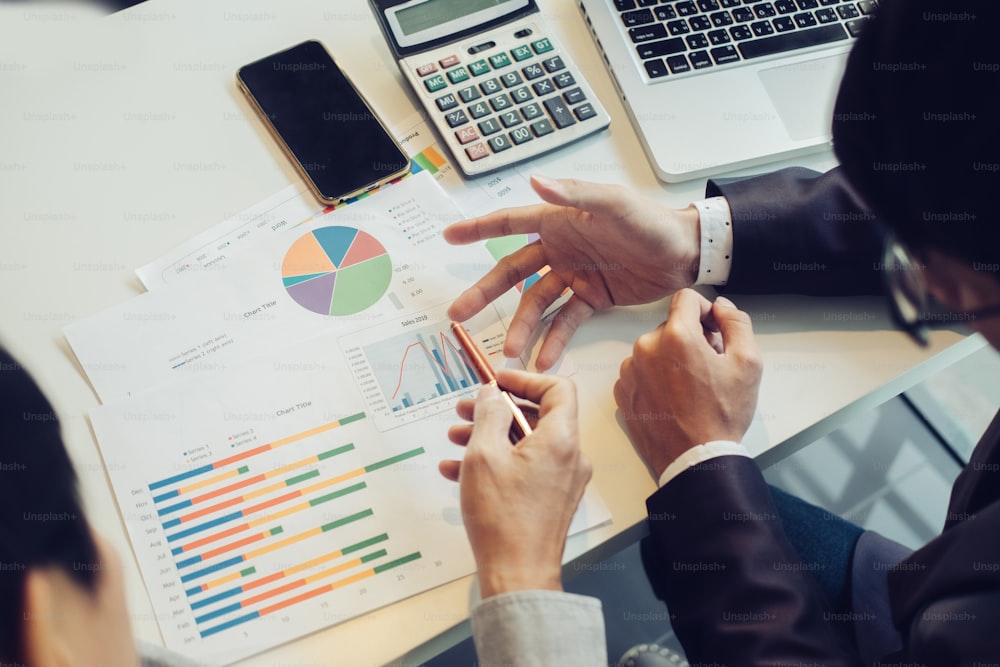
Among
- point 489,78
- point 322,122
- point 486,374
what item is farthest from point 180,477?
point 489,78

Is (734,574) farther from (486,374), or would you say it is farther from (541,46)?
(541,46)

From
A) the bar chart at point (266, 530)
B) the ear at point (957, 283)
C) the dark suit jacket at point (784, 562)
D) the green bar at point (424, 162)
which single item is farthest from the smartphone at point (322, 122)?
the ear at point (957, 283)

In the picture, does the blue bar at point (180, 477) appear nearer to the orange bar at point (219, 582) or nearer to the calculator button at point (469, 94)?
the orange bar at point (219, 582)

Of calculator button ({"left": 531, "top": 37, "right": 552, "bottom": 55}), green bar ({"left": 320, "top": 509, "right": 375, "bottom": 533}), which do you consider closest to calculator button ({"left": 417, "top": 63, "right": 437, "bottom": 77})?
calculator button ({"left": 531, "top": 37, "right": 552, "bottom": 55})

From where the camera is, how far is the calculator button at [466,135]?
777 millimetres

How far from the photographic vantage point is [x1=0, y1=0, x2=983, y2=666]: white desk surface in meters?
0.64

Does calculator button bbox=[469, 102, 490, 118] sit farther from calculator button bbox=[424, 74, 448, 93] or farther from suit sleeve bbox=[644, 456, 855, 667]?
suit sleeve bbox=[644, 456, 855, 667]

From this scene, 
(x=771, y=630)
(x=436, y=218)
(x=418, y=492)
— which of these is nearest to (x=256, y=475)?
(x=418, y=492)

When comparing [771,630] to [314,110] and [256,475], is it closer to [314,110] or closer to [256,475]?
[256,475]

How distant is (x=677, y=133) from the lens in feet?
2.59

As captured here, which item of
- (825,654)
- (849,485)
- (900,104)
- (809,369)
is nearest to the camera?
(900,104)

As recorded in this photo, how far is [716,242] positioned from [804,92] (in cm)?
21

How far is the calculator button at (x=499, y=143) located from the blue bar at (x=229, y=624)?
0.46 meters

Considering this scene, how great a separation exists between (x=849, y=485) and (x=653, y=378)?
83 centimetres
